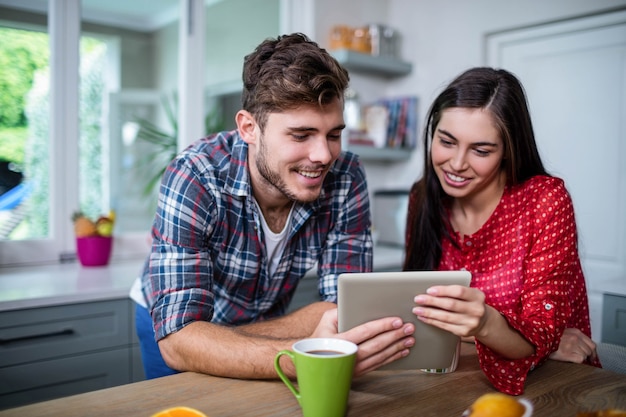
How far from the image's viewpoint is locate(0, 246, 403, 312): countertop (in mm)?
1794

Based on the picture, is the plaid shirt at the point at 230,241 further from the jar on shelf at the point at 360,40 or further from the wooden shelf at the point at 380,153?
the jar on shelf at the point at 360,40

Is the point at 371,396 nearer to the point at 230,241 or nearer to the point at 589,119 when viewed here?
the point at 230,241

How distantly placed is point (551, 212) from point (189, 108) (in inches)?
78.9

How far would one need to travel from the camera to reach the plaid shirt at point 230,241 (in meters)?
1.20

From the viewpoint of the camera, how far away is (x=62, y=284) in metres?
1.99

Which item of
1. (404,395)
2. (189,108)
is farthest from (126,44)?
(404,395)

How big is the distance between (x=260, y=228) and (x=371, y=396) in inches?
23.5

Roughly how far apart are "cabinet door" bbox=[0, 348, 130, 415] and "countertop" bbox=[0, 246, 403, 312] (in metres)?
0.20

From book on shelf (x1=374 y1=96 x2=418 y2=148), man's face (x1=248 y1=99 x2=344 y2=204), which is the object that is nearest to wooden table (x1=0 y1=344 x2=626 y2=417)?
man's face (x1=248 y1=99 x2=344 y2=204)

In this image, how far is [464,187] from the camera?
4.76 feet

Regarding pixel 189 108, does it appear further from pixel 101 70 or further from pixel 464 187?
pixel 464 187

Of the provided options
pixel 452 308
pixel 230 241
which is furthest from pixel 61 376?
pixel 452 308

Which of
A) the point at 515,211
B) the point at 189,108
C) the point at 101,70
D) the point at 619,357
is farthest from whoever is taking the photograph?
the point at 189,108

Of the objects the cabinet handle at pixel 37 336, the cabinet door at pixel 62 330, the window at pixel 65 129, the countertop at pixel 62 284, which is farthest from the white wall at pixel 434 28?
the cabinet handle at pixel 37 336
